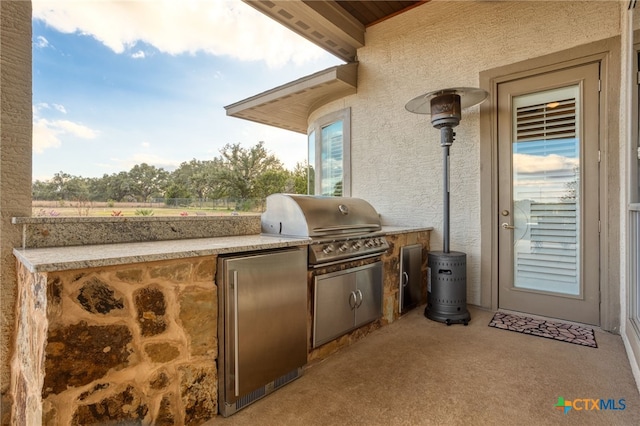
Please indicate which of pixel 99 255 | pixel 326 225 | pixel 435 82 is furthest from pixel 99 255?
pixel 435 82

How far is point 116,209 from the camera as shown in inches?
76.8

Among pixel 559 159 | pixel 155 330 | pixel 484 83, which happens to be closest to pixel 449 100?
pixel 484 83

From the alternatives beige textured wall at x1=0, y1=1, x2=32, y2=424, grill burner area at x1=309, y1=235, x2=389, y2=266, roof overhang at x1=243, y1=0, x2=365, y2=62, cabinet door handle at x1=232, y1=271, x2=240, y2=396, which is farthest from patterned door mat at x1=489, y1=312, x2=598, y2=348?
roof overhang at x1=243, y1=0, x2=365, y2=62

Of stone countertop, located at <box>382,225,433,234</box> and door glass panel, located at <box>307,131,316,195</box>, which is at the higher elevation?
door glass panel, located at <box>307,131,316,195</box>

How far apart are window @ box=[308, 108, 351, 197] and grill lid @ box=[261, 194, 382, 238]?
1.84 metres

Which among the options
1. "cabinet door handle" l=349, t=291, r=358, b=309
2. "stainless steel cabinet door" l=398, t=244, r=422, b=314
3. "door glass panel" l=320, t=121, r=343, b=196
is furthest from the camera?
"door glass panel" l=320, t=121, r=343, b=196

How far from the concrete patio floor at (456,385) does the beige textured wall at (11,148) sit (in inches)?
49.6

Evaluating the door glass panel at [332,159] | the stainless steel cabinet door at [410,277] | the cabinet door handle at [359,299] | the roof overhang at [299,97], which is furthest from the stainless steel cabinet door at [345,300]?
the roof overhang at [299,97]

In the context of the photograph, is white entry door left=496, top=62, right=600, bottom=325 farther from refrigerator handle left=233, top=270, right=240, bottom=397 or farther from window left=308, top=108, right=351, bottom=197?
refrigerator handle left=233, top=270, right=240, bottom=397

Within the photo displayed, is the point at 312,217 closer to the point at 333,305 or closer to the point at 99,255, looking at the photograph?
the point at 333,305

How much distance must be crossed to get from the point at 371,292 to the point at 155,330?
5.84 feet

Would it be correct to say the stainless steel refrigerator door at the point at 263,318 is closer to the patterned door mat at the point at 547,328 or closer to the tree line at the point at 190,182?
the tree line at the point at 190,182

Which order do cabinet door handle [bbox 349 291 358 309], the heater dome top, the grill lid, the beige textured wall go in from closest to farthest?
the beige textured wall
the grill lid
cabinet door handle [bbox 349 291 358 309]
the heater dome top

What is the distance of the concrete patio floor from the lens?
1708 mm
